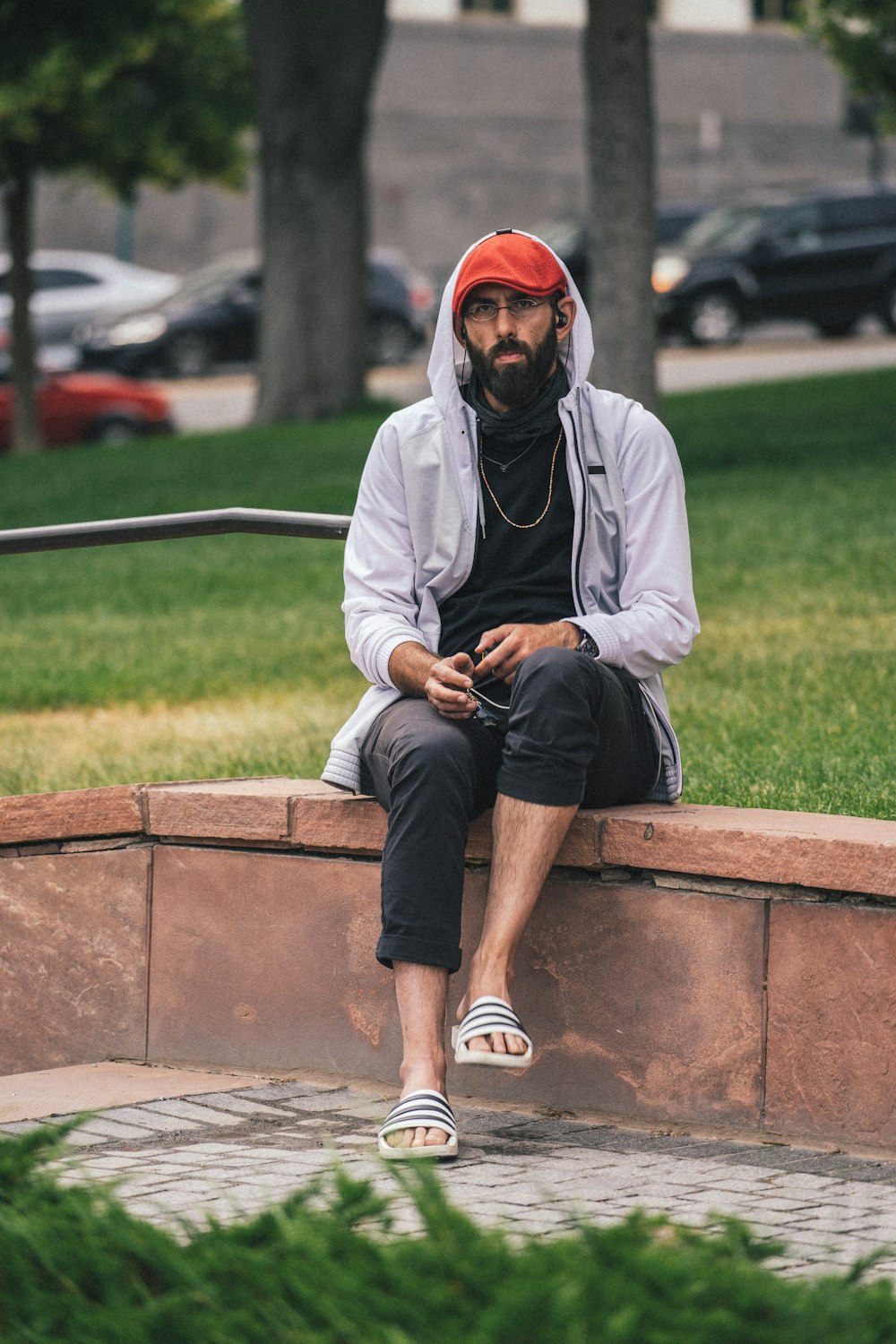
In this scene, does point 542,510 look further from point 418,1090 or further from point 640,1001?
point 418,1090

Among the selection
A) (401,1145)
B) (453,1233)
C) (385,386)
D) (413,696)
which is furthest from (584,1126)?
(385,386)

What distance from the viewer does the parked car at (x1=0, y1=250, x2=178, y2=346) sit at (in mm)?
30141

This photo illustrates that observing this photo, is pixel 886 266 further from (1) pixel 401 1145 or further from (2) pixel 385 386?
(1) pixel 401 1145

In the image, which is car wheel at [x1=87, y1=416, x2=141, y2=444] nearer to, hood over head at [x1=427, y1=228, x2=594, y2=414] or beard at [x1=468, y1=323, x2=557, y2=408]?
hood over head at [x1=427, y1=228, x2=594, y2=414]

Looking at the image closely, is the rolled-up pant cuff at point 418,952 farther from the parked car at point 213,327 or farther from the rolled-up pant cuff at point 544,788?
the parked car at point 213,327

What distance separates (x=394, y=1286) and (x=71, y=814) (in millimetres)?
2603

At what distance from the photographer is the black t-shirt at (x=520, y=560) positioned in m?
4.56

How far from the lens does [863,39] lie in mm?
19141

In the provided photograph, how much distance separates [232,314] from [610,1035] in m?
26.2

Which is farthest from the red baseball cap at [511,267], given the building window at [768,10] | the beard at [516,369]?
the building window at [768,10]

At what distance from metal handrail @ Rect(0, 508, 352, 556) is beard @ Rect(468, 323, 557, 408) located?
3.42 feet

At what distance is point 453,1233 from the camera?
108 inches

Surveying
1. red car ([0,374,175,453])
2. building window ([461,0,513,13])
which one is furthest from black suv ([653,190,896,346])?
building window ([461,0,513,13])

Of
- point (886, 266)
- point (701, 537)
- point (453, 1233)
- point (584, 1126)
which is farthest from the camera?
point (886, 266)
